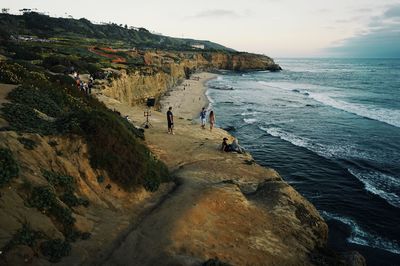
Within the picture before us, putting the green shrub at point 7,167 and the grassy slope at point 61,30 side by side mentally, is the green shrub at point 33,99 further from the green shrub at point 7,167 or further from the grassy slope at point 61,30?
the grassy slope at point 61,30

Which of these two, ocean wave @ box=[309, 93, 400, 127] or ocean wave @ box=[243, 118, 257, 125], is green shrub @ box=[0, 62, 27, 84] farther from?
ocean wave @ box=[309, 93, 400, 127]

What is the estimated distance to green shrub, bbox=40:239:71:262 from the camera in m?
8.28

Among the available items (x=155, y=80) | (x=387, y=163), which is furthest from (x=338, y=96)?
(x=387, y=163)

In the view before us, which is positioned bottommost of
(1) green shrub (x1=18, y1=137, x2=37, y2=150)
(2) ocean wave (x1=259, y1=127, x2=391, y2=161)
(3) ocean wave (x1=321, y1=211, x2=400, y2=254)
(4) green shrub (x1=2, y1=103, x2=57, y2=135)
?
(3) ocean wave (x1=321, y1=211, x2=400, y2=254)

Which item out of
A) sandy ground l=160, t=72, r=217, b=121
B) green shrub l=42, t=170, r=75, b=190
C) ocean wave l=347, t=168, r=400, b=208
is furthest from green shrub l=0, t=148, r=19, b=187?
sandy ground l=160, t=72, r=217, b=121

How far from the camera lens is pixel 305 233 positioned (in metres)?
12.6

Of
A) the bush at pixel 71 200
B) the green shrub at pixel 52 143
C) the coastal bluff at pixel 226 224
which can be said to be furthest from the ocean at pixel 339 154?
the green shrub at pixel 52 143

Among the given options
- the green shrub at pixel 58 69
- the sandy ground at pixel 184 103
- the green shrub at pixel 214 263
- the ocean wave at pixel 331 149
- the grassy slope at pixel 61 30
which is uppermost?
the grassy slope at pixel 61 30

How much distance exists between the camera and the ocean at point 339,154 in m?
17.6

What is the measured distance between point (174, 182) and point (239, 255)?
575 cm

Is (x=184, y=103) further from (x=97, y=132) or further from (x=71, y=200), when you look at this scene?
(x=71, y=200)

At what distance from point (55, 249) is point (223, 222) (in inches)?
221

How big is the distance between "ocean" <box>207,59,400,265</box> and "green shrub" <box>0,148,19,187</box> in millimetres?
13631

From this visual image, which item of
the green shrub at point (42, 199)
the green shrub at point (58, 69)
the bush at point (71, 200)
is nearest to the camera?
the green shrub at point (42, 199)
